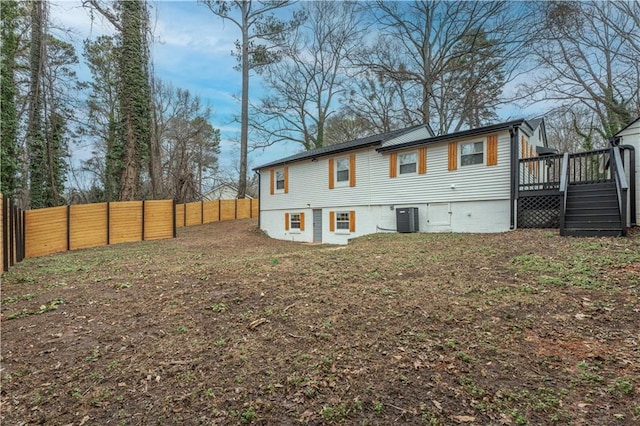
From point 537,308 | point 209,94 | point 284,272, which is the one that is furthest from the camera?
point 209,94

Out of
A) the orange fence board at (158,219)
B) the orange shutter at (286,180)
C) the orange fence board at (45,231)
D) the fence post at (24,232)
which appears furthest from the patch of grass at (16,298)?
the orange shutter at (286,180)

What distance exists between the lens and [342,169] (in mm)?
13977

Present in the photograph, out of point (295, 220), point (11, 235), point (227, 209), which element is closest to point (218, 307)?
point (11, 235)

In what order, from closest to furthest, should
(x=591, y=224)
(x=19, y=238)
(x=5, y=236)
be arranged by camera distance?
(x=5, y=236)
(x=591, y=224)
(x=19, y=238)

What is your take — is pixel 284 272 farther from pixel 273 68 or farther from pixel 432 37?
pixel 273 68

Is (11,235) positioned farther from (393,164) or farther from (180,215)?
(180,215)

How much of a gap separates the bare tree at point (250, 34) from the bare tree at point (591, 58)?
15266 millimetres

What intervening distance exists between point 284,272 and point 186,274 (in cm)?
177

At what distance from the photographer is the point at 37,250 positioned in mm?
9711

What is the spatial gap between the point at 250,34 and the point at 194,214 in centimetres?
1311

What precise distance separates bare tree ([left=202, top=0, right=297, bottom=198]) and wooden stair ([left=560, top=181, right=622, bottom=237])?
17966 millimetres

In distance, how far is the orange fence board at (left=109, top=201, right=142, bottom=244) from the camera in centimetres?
1217

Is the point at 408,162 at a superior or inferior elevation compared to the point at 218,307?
superior

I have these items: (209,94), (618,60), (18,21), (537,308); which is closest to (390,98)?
(618,60)
